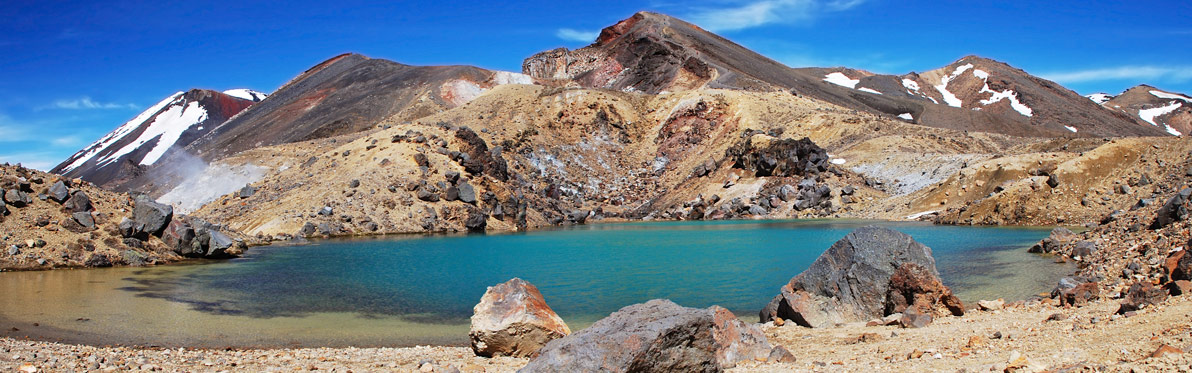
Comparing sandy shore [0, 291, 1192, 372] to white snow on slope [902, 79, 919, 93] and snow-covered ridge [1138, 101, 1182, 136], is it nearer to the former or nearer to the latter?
white snow on slope [902, 79, 919, 93]

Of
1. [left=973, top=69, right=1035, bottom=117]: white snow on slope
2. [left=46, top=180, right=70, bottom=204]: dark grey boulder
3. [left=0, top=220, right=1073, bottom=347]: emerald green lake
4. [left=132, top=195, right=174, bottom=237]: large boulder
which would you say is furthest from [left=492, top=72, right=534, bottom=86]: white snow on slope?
[left=973, top=69, right=1035, bottom=117]: white snow on slope

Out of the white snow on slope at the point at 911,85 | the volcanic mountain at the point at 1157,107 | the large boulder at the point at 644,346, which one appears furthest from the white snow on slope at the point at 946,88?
the large boulder at the point at 644,346

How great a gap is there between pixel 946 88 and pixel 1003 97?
20.3 m

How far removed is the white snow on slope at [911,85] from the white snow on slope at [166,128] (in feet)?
453

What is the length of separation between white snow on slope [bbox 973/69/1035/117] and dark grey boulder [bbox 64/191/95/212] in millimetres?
144819

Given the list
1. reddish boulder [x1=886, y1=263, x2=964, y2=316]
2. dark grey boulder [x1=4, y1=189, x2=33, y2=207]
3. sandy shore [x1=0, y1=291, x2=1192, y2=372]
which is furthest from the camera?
dark grey boulder [x1=4, y1=189, x2=33, y2=207]

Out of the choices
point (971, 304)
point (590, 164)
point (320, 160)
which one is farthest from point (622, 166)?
point (971, 304)

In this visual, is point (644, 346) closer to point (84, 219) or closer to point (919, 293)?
point (919, 293)

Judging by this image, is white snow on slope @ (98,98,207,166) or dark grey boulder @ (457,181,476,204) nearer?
dark grey boulder @ (457,181,476,204)

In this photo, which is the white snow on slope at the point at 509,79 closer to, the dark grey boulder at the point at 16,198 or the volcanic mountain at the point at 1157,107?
the dark grey boulder at the point at 16,198

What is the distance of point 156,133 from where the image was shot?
112500mm

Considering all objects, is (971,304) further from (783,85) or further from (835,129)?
(783,85)

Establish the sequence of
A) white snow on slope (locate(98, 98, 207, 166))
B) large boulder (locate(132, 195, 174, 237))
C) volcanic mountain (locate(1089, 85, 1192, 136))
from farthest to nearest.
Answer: volcanic mountain (locate(1089, 85, 1192, 136)) < white snow on slope (locate(98, 98, 207, 166)) < large boulder (locate(132, 195, 174, 237))

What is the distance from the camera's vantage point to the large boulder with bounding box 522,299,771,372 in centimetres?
886
